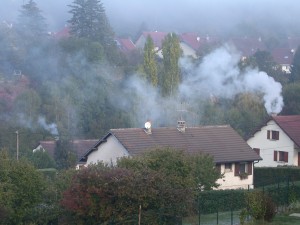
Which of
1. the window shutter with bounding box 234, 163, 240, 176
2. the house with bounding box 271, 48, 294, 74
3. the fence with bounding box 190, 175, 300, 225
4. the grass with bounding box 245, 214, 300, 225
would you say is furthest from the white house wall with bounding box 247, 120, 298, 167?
the house with bounding box 271, 48, 294, 74

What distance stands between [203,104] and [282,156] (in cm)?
1624

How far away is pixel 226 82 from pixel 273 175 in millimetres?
25272

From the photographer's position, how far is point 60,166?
4934 centimetres

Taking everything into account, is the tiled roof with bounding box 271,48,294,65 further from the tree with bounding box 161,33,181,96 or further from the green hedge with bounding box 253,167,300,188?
the green hedge with bounding box 253,167,300,188

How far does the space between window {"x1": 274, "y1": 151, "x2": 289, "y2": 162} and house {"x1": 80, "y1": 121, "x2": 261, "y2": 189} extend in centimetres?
646

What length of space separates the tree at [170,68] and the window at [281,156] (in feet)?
50.1

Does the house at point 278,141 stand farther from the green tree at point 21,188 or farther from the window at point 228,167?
the green tree at point 21,188

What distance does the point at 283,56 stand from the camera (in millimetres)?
104000

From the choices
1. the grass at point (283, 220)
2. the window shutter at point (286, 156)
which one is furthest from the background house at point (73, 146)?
the grass at point (283, 220)

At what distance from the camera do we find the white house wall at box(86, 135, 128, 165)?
38.3 m

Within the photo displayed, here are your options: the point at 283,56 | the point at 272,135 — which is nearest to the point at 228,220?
the point at 272,135

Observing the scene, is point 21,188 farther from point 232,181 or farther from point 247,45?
point 247,45

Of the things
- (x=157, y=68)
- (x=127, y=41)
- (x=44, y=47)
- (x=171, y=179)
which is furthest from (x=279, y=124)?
(x=127, y=41)

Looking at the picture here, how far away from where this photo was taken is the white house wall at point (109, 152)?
38.3 meters
